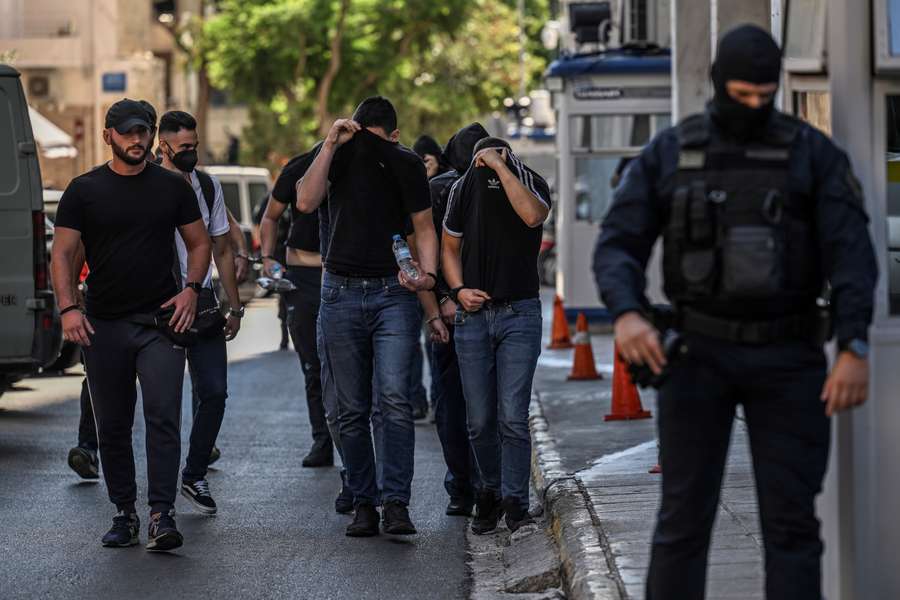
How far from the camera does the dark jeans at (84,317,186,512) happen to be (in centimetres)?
786

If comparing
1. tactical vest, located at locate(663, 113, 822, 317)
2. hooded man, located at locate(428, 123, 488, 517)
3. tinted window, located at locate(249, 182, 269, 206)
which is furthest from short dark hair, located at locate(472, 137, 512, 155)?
tinted window, located at locate(249, 182, 269, 206)

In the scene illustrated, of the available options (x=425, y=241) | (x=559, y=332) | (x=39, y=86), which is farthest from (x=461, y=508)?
(x=39, y=86)

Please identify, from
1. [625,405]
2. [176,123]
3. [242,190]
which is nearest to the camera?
[176,123]

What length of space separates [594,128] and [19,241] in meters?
11.0

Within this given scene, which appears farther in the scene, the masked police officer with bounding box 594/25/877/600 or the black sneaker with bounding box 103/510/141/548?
the black sneaker with bounding box 103/510/141/548

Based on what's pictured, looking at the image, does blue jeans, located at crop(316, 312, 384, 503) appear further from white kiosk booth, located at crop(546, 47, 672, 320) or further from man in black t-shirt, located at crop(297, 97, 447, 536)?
white kiosk booth, located at crop(546, 47, 672, 320)

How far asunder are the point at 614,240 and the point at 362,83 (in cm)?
4172

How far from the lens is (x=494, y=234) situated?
8000mm

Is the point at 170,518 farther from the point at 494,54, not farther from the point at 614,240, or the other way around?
the point at 494,54

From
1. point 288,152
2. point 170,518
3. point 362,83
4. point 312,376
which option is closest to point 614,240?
point 170,518

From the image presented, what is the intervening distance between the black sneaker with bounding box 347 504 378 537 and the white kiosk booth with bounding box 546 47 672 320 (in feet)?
40.6

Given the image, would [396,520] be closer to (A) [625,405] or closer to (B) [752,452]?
(B) [752,452]

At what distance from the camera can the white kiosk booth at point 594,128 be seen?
2080 cm

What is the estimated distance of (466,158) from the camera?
8.66 metres
